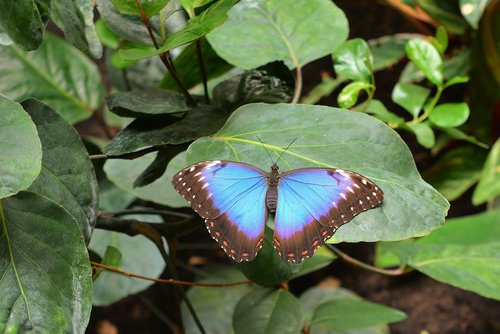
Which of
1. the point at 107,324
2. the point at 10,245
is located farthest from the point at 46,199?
the point at 107,324

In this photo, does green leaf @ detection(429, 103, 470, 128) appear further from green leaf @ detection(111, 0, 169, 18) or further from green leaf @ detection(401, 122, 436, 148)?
green leaf @ detection(111, 0, 169, 18)

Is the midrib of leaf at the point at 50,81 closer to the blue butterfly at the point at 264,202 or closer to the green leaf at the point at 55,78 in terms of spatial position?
the green leaf at the point at 55,78

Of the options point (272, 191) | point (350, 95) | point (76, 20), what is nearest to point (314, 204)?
point (272, 191)

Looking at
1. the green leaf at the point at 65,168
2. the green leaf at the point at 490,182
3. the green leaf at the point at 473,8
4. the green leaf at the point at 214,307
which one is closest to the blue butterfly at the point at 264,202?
the green leaf at the point at 65,168

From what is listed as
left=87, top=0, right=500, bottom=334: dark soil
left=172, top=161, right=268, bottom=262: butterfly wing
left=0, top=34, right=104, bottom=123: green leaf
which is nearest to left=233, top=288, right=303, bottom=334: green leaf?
left=172, top=161, right=268, bottom=262: butterfly wing

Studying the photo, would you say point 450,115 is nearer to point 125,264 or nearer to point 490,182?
point 490,182

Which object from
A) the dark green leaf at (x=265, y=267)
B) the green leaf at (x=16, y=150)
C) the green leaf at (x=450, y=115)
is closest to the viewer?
the green leaf at (x=16, y=150)
